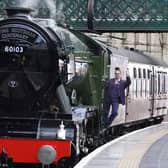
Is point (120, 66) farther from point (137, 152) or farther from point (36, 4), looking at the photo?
point (137, 152)

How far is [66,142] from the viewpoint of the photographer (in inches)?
461

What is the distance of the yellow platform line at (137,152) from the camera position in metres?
10.8

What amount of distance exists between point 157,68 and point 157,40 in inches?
1385

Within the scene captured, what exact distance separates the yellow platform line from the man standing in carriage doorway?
36.3 inches

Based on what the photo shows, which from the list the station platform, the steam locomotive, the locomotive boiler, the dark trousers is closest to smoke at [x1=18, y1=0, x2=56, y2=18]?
the steam locomotive

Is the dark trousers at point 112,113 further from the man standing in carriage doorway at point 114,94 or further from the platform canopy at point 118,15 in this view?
the platform canopy at point 118,15

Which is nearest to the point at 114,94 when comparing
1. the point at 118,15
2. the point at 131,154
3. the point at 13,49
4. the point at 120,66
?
the point at 120,66

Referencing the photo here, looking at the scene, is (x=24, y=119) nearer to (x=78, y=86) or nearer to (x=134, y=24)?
(x=78, y=86)

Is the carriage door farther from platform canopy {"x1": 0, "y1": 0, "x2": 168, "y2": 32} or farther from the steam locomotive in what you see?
platform canopy {"x1": 0, "y1": 0, "x2": 168, "y2": 32}

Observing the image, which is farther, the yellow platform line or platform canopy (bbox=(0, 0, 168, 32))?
platform canopy (bbox=(0, 0, 168, 32))

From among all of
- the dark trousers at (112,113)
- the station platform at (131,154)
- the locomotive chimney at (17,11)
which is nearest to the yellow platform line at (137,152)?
the station platform at (131,154)

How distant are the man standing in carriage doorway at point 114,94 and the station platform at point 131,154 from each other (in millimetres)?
598

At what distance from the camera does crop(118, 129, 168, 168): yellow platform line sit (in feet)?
35.3

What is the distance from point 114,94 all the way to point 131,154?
346 centimetres
